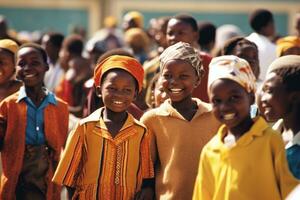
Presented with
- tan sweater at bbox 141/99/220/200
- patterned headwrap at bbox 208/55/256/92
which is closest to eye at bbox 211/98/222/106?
patterned headwrap at bbox 208/55/256/92

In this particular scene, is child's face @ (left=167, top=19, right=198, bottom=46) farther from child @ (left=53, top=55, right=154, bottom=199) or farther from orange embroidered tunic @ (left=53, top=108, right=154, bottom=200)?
orange embroidered tunic @ (left=53, top=108, right=154, bottom=200)

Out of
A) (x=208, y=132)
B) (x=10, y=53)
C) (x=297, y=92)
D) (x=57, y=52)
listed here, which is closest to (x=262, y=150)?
(x=297, y=92)

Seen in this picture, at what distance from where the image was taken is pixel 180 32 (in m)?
8.95

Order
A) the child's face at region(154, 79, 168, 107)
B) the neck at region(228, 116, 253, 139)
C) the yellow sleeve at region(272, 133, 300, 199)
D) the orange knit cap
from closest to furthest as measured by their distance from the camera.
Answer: the yellow sleeve at region(272, 133, 300, 199) < the neck at region(228, 116, 253, 139) < the orange knit cap < the child's face at region(154, 79, 168, 107)

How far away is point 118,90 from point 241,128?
125 cm

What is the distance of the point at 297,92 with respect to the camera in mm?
5980

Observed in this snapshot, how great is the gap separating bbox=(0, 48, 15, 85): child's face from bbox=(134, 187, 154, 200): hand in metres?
2.13

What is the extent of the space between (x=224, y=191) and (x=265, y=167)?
286mm

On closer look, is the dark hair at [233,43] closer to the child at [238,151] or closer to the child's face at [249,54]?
the child's face at [249,54]

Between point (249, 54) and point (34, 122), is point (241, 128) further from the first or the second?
point (249, 54)

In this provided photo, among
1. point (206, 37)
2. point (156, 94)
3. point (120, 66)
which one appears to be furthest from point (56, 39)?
point (120, 66)

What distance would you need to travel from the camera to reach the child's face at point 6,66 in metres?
8.44

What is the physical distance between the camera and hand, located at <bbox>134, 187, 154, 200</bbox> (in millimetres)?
6766

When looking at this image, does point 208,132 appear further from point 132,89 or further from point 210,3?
point 210,3
